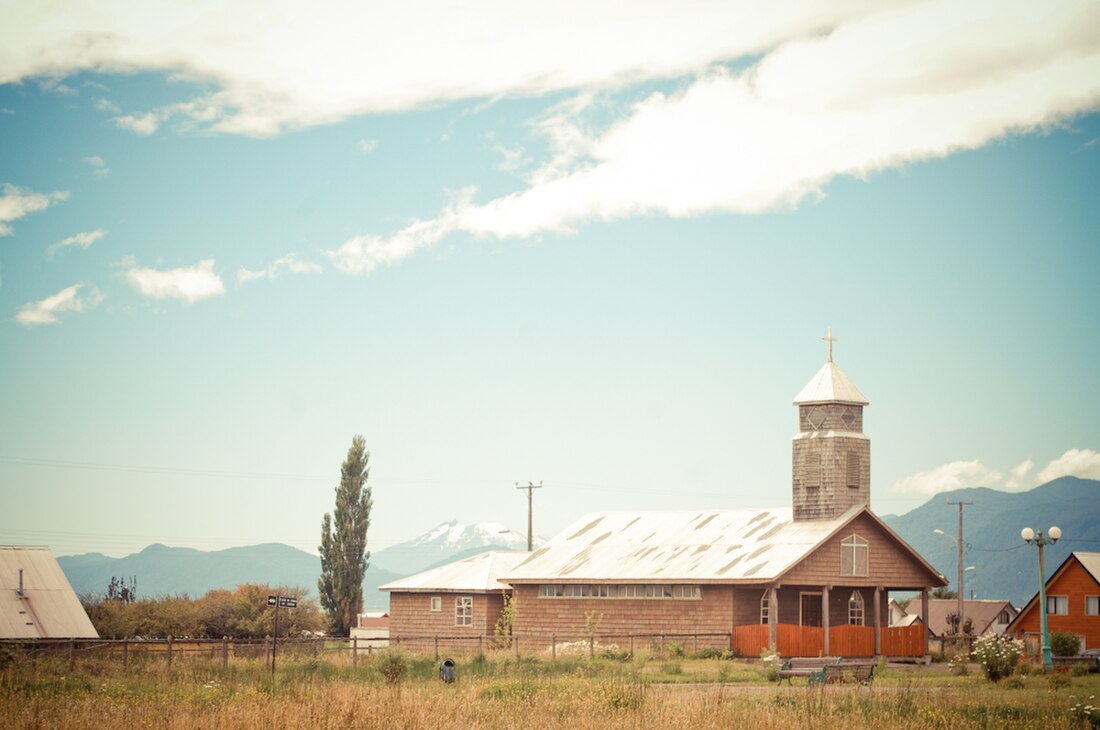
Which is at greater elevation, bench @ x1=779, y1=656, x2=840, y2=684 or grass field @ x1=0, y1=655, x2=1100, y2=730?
grass field @ x1=0, y1=655, x2=1100, y2=730

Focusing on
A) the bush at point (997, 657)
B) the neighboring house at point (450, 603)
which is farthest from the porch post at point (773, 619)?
the neighboring house at point (450, 603)

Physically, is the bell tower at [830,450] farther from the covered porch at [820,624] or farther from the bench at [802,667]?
the bench at [802,667]

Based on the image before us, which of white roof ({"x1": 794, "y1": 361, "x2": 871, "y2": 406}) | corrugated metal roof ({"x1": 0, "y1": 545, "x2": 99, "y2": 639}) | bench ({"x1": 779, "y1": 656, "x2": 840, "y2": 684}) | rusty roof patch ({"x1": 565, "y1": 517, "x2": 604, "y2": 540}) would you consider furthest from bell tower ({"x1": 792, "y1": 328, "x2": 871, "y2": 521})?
corrugated metal roof ({"x1": 0, "y1": 545, "x2": 99, "y2": 639})

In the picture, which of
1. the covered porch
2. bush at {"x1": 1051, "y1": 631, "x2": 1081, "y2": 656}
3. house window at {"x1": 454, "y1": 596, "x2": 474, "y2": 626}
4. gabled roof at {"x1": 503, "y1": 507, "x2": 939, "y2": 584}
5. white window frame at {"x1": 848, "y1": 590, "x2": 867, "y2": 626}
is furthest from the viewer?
house window at {"x1": 454, "y1": 596, "x2": 474, "y2": 626}

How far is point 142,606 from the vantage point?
5794 cm

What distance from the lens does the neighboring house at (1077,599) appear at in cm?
6606

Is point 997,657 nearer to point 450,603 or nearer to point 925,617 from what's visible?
point 925,617

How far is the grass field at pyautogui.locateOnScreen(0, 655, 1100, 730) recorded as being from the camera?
863 inches

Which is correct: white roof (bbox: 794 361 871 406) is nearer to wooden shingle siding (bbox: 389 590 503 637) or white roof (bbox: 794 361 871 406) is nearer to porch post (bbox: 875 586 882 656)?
porch post (bbox: 875 586 882 656)

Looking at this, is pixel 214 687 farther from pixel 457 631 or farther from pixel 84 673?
pixel 457 631

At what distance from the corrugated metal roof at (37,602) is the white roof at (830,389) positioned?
29.2 metres

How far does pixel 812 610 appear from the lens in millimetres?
54031

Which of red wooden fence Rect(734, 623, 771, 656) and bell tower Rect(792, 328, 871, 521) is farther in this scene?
bell tower Rect(792, 328, 871, 521)

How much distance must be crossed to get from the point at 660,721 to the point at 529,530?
5677 cm
